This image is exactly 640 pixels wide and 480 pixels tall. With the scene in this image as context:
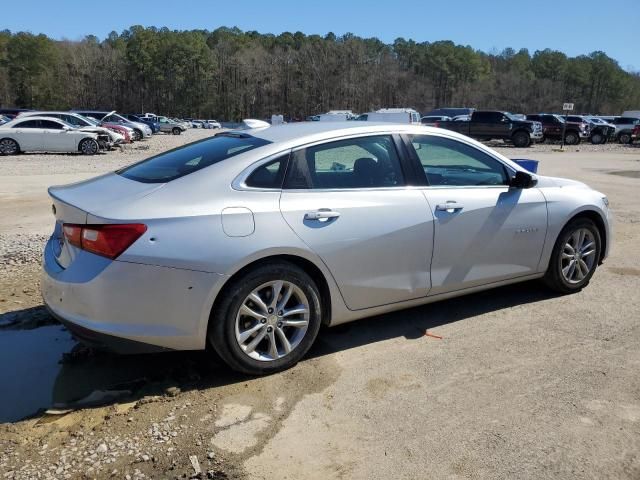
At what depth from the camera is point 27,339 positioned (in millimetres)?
4242

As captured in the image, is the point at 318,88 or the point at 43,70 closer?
the point at 43,70

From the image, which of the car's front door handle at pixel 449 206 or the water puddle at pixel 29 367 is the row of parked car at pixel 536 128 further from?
the water puddle at pixel 29 367

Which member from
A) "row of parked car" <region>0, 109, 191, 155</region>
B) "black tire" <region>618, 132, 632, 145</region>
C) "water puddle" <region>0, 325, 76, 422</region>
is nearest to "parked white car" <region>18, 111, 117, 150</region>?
"row of parked car" <region>0, 109, 191, 155</region>

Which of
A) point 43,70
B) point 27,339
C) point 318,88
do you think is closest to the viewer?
point 27,339

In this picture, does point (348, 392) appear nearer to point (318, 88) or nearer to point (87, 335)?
point (87, 335)

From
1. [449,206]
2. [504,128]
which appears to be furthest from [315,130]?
[504,128]

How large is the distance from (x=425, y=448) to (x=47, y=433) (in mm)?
2029

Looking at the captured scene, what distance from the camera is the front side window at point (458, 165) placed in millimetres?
4383

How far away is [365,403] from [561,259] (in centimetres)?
267

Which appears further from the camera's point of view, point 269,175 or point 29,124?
point 29,124

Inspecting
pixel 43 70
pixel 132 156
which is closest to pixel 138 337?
pixel 132 156

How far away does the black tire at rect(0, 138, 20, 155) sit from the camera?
21.1 metres

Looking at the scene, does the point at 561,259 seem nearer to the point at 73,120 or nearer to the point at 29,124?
the point at 29,124

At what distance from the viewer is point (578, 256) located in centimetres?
513
